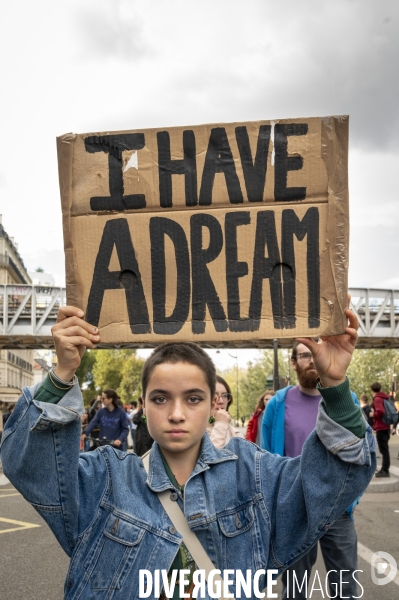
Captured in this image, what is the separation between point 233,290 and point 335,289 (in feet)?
1.15

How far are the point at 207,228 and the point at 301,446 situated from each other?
235cm

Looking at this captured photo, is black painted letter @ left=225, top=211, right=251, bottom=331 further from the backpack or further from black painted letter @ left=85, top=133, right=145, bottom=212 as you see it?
the backpack

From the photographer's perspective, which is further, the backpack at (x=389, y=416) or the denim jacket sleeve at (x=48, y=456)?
the backpack at (x=389, y=416)

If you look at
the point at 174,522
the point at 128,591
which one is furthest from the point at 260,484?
the point at 128,591

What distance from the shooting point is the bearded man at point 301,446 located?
13.2 ft

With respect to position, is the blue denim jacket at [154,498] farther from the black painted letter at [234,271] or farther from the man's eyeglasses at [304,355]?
the man's eyeglasses at [304,355]

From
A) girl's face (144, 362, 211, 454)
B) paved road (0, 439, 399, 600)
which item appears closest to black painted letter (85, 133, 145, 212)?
girl's face (144, 362, 211, 454)

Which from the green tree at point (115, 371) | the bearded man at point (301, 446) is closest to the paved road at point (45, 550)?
the bearded man at point (301, 446)

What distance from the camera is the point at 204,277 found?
2348 millimetres

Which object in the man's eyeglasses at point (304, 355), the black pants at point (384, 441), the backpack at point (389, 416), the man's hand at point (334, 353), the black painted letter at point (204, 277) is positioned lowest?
the black pants at point (384, 441)

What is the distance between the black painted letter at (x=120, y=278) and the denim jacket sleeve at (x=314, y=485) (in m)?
0.65

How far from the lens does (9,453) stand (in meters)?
2.00

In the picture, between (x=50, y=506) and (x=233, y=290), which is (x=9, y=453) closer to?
(x=50, y=506)

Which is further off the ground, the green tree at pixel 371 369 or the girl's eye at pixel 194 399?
the girl's eye at pixel 194 399
